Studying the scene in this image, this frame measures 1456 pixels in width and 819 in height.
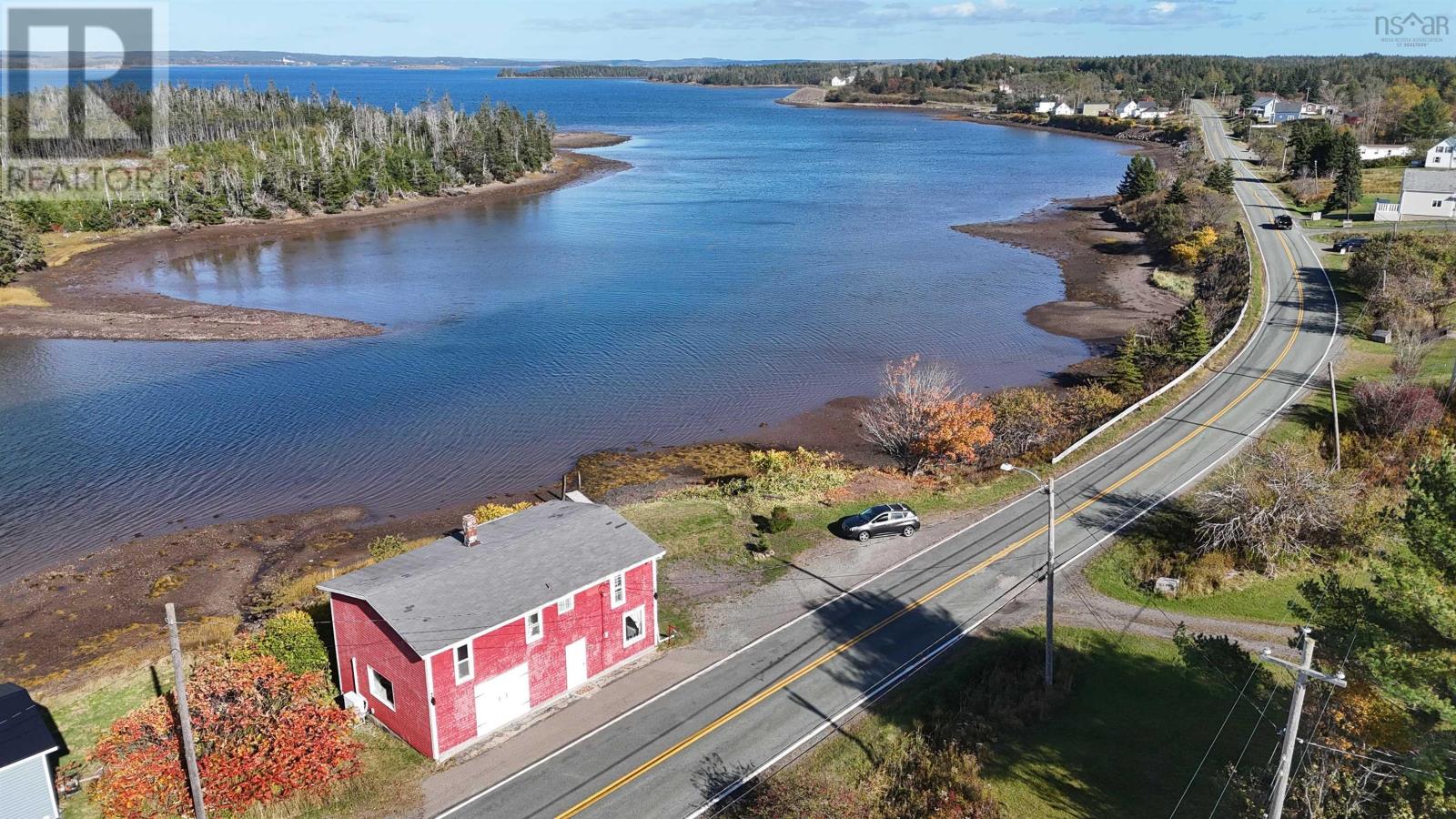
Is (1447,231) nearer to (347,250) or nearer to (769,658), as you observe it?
(769,658)

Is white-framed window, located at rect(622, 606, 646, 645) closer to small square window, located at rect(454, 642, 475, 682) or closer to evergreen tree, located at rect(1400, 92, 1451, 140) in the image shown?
small square window, located at rect(454, 642, 475, 682)

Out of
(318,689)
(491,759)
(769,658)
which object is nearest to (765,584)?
(769,658)

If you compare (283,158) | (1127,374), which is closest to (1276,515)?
(1127,374)

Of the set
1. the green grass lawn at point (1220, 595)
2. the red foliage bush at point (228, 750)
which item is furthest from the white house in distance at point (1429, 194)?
the red foliage bush at point (228, 750)

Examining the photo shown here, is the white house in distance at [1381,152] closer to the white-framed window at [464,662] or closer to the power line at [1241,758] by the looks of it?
the power line at [1241,758]

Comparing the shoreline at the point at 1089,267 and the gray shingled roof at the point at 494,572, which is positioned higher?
the shoreline at the point at 1089,267

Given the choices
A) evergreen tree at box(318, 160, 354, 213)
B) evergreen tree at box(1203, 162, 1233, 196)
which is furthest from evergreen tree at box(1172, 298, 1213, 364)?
evergreen tree at box(318, 160, 354, 213)

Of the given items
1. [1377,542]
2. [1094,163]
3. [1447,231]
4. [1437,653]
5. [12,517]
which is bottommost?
[12,517]

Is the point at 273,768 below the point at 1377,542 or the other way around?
below
